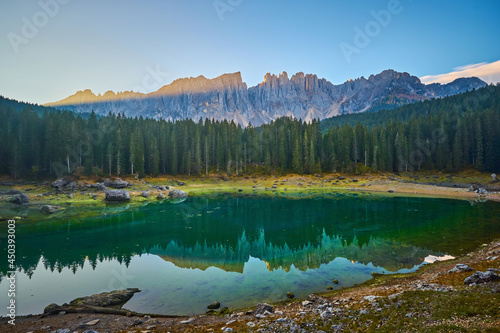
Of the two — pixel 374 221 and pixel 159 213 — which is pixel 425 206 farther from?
pixel 159 213

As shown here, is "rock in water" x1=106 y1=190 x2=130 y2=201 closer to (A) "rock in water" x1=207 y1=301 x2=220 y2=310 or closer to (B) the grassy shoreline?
(B) the grassy shoreline

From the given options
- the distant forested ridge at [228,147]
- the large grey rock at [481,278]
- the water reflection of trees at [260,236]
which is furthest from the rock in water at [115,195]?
the large grey rock at [481,278]

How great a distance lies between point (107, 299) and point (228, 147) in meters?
98.2

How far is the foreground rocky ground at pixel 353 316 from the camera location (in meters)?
9.23

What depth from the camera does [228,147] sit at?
370ft

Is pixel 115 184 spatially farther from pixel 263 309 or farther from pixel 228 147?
pixel 263 309

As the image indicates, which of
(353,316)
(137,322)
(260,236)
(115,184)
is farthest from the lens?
(115,184)

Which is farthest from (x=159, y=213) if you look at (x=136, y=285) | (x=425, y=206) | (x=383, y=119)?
(x=383, y=119)

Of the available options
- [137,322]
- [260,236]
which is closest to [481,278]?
[137,322]

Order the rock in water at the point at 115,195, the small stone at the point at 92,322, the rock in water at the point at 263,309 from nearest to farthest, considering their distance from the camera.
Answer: the small stone at the point at 92,322
the rock in water at the point at 263,309
the rock in water at the point at 115,195

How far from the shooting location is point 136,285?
19016 millimetres

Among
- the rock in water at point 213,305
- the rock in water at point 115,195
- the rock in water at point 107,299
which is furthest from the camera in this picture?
the rock in water at point 115,195

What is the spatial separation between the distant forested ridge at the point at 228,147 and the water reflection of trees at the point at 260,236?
48.8 m

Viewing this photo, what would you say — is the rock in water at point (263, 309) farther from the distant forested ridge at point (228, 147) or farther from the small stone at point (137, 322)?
the distant forested ridge at point (228, 147)
